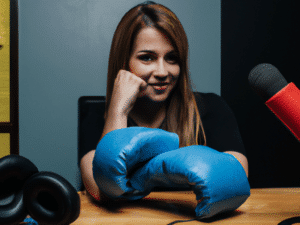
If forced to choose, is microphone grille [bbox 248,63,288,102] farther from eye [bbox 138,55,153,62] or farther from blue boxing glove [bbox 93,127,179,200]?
eye [bbox 138,55,153,62]

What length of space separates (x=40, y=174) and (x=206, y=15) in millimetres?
1325

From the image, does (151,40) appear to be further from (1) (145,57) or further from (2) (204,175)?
(2) (204,175)

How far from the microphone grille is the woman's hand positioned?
0.52 m

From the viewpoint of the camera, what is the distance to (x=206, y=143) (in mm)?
981

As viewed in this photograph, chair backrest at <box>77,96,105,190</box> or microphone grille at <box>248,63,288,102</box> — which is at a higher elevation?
microphone grille at <box>248,63,288,102</box>

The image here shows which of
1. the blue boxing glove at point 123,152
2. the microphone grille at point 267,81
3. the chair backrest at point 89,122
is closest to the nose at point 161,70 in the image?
the chair backrest at point 89,122

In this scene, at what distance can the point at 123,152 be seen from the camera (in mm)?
396

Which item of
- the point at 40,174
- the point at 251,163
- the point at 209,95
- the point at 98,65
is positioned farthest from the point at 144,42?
the point at 251,163

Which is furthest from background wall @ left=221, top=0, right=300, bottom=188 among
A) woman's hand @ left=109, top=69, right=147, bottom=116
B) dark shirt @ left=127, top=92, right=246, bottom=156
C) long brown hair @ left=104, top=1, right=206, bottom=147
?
woman's hand @ left=109, top=69, right=147, bottom=116

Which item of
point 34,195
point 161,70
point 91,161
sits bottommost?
point 91,161

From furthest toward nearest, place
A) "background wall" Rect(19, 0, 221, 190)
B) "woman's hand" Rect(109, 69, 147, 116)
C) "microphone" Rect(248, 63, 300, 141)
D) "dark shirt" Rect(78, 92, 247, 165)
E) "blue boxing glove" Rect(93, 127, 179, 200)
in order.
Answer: "background wall" Rect(19, 0, 221, 190), "dark shirt" Rect(78, 92, 247, 165), "woman's hand" Rect(109, 69, 147, 116), "blue boxing glove" Rect(93, 127, 179, 200), "microphone" Rect(248, 63, 300, 141)

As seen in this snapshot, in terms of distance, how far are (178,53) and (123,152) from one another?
55cm

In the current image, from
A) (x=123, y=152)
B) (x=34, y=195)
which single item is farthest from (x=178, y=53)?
(x=34, y=195)

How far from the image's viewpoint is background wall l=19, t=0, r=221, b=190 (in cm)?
131
